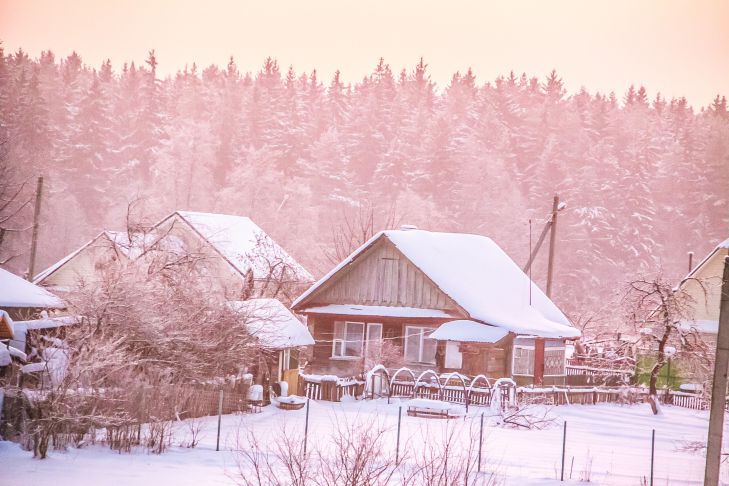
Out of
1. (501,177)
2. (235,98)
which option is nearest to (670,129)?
(501,177)

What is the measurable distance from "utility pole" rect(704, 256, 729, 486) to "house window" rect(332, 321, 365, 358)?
2423cm

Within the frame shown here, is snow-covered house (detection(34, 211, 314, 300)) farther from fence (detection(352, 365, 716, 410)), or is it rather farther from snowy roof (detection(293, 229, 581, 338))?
fence (detection(352, 365, 716, 410))

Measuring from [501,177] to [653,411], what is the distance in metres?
58.1

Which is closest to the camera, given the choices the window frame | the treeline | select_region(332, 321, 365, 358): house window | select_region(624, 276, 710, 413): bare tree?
select_region(624, 276, 710, 413): bare tree

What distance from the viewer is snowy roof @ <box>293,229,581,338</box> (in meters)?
38.9

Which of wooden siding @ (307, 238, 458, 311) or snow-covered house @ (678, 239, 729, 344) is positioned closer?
wooden siding @ (307, 238, 458, 311)

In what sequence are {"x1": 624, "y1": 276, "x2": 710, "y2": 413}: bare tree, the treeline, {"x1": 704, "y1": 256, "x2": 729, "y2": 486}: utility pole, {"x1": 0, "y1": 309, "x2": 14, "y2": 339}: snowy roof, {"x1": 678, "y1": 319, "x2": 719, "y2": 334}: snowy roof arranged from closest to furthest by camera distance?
{"x1": 704, "y1": 256, "x2": 729, "y2": 486}: utility pole
{"x1": 0, "y1": 309, "x2": 14, "y2": 339}: snowy roof
{"x1": 624, "y1": 276, "x2": 710, "y2": 413}: bare tree
{"x1": 678, "y1": 319, "x2": 719, "y2": 334}: snowy roof
the treeline

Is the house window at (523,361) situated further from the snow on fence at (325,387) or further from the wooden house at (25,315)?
the wooden house at (25,315)

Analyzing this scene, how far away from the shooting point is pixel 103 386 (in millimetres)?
21438

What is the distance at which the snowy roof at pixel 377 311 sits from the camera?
3912 cm

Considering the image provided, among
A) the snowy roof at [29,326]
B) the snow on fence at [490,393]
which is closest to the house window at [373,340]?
the snow on fence at [490,393]

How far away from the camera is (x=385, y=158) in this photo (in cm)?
9931

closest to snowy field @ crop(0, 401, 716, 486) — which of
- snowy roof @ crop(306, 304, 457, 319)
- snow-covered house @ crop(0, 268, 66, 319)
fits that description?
snowy roof @ crop(306, 304, 457, 319)

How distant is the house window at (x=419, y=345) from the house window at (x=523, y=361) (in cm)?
314
